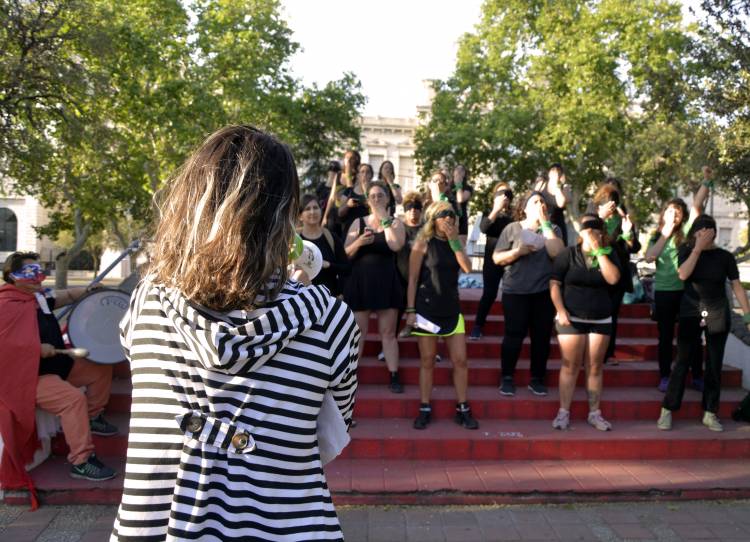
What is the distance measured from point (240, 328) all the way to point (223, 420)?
22 centimetres

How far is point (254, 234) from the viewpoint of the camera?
1.41m

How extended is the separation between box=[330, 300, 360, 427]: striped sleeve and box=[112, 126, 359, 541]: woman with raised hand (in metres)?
0.02

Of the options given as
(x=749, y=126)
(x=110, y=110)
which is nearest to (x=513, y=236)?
(x=749, y=126)

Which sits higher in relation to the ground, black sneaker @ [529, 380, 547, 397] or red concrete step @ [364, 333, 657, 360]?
red concrete step @ [364, 333, 657, 360]

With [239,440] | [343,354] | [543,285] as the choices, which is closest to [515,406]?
[543,285]

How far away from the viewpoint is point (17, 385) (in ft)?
15.6

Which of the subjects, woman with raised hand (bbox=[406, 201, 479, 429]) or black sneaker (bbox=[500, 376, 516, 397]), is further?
black sneaker (bbox=[500, 376, 516, 397])

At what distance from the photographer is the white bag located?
1.57m

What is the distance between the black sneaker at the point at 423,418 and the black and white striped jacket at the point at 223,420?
434 centimetres

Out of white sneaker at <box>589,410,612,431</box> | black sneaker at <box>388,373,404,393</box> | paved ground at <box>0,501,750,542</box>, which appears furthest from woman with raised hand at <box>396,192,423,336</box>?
paved ground at <box>0,501,750,542</box>

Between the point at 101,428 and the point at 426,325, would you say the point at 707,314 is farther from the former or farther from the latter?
the point at 101,428

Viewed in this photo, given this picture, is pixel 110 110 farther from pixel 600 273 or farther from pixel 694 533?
pixel 694 533

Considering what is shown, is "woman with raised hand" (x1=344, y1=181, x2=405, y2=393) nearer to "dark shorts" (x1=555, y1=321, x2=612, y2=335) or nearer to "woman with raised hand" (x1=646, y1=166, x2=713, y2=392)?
"dark shorts" (x1=555, y1=321, x2=612, y2=335)

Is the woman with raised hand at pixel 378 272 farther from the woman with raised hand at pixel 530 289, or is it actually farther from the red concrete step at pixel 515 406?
the woman with raised hand at pixel 530 289
